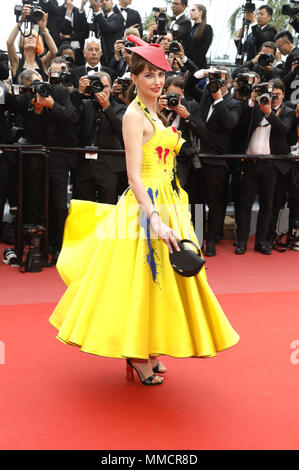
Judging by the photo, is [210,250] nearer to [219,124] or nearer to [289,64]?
[219,124]

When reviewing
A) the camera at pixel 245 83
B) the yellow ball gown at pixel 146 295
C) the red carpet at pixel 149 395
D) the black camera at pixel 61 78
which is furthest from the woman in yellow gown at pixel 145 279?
the camera at pixel 245 83

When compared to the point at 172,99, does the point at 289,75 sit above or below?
above

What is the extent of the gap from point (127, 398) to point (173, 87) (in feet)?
11.1

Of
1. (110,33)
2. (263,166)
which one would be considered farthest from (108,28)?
(263,166)

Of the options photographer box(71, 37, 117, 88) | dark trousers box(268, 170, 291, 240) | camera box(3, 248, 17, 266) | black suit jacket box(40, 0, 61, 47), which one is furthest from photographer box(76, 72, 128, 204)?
black suit jacket box(40, 0, 61, 47)

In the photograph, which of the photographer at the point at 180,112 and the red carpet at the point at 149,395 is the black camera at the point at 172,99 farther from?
the red carpet at the point at 149,395

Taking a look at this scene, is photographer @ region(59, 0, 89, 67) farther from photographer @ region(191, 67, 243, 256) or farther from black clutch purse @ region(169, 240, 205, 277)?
black clutch purse @ region(169, 240, 205, 277)

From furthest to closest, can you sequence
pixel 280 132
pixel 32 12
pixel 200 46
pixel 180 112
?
1. pixel 200 46
2. pixel 32 12
3. pixel 280 132
4. pixel 180 112

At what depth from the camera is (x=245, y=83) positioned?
588 centimetres

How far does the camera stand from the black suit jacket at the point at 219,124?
19.0ft

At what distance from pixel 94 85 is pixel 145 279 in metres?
2.93
